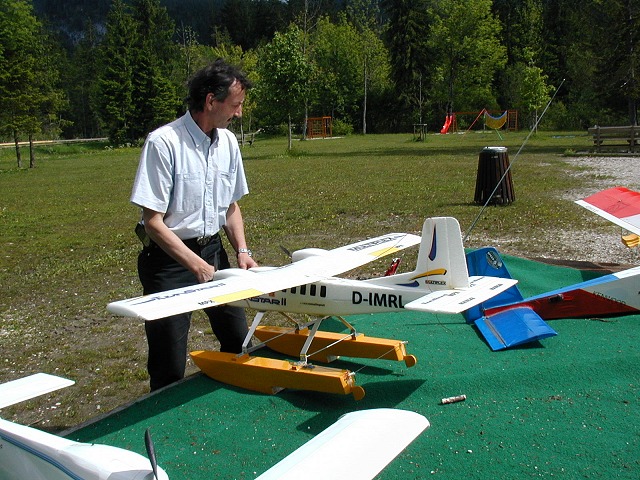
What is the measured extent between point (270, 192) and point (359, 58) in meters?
53.1

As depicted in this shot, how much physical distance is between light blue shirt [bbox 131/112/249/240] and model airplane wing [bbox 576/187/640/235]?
439cm

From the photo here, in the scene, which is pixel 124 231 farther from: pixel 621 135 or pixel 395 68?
pixel 395 68

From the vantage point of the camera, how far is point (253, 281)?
4289 millimetres

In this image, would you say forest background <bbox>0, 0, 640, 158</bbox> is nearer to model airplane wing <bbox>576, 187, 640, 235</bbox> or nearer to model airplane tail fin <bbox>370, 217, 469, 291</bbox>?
model airplane wing <bbox>576, 187, 640, 235</bbox>

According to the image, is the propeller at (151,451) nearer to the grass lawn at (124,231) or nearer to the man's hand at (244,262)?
the man's hand at (244,262)

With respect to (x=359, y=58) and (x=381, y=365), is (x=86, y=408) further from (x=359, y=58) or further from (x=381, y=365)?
(x=359, y=58)

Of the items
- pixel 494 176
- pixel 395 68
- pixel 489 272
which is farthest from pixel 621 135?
pixel 395 68

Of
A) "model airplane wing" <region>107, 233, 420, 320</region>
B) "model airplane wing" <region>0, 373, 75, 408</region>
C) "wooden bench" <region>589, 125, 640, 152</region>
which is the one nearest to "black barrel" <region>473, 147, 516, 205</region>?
"model airplane wing" <region>107, 233, 420, 320</region>

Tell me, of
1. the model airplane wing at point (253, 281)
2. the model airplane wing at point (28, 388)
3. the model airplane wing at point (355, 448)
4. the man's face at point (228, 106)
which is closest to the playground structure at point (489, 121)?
the model airplane wing at point (253, 281)

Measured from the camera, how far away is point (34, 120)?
32625 millimetres

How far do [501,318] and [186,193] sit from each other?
3185 millimetres

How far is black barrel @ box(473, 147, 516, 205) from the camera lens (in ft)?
44.3

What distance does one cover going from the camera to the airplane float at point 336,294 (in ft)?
14.0

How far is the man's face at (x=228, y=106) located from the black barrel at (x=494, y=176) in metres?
10.2
